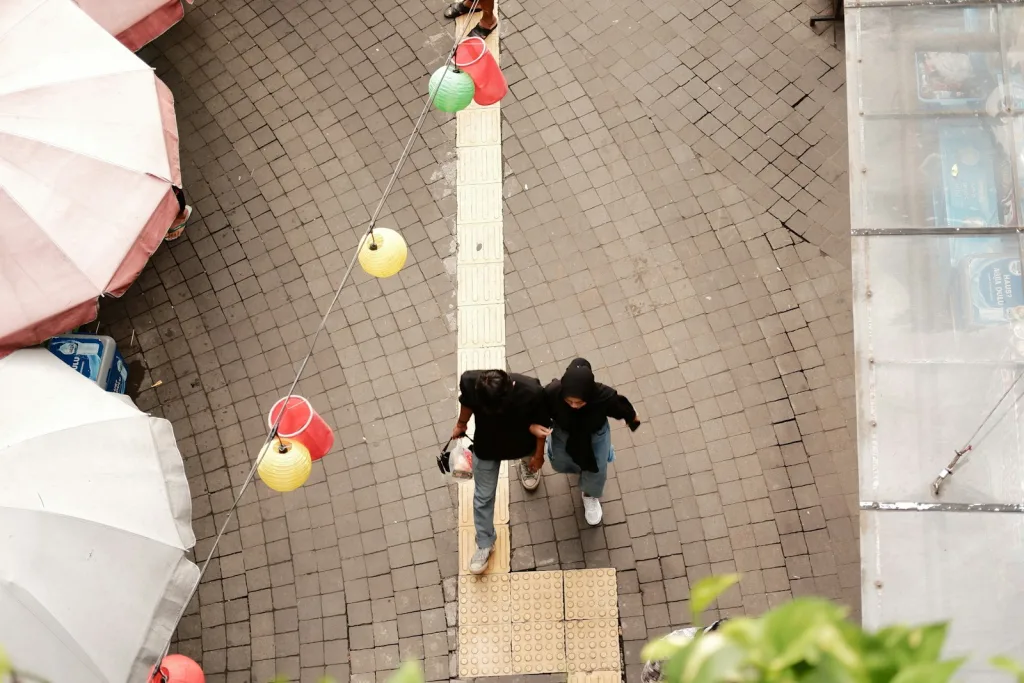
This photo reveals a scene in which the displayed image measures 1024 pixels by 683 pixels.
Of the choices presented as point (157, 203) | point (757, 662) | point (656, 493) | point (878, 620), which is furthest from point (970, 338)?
point (157, 203)

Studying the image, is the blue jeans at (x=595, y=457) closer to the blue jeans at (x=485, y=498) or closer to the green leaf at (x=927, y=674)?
the blue jeans at (x=485, y=498)

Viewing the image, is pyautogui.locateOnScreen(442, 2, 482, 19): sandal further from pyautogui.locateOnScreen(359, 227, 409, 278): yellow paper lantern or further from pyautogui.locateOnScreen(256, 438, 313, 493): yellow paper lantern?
pyautogui.locateOnScreen(256, 438, 313, 493): yellow paper lantern

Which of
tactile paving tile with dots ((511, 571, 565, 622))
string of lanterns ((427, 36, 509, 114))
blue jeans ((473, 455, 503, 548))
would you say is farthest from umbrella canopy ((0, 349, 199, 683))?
string of lanterns ((427, 36, 509, 114))

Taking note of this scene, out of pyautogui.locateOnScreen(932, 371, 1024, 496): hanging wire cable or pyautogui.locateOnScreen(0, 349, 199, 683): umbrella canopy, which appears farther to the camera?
pyautogui.locateOnScreen(0, 349, 199, 683): umbrella canopy

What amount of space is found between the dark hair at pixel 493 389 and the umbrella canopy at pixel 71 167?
2576 millimetres

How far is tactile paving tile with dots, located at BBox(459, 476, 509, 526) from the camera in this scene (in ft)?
21.8

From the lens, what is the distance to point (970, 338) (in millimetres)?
4930

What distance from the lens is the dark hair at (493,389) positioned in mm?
5297

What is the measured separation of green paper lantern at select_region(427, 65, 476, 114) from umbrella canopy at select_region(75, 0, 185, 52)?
3096mm

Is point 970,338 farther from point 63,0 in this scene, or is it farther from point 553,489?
point 63,0

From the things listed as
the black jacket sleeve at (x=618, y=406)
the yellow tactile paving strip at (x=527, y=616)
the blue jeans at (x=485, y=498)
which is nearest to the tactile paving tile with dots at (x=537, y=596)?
the yellow tactile paving strip at (x=527, y=616)

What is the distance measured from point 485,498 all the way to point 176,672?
6.97 feet

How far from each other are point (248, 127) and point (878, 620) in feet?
21.3

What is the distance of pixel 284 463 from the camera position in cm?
482
